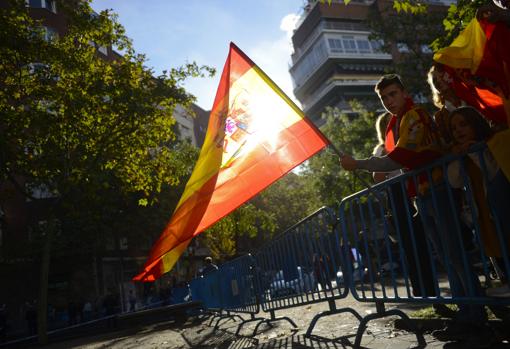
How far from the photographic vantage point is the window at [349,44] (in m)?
51.2

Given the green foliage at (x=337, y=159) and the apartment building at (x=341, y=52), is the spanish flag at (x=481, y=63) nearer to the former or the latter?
the green foliage at (x=337, y=159)

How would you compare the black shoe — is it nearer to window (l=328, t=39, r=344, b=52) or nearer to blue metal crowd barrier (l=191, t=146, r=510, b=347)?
blue metal crowd barrier (l=191, t=146, r=510, b=347)

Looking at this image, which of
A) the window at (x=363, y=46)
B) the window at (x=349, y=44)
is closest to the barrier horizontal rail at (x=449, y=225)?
the window at (x=349, y=44)

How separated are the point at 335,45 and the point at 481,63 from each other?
5041 cm

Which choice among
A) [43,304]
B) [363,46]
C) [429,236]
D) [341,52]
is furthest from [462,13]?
[363,46]

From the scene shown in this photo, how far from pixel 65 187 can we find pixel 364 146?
16351mm

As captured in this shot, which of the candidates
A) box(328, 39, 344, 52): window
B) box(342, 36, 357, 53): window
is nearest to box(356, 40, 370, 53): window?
box(342, 36, 357, 53): window

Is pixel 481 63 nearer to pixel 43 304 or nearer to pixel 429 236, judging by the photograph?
pixel 429 236

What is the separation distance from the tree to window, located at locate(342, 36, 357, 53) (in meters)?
38.6

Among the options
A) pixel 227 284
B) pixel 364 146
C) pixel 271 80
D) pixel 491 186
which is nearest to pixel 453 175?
pixel 491 186

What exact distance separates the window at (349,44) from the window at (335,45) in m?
0.71

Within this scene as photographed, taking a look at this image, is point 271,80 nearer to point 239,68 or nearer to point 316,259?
point 239,68

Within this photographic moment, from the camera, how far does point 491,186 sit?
2609mm

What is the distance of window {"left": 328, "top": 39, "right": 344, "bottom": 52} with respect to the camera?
165ft
